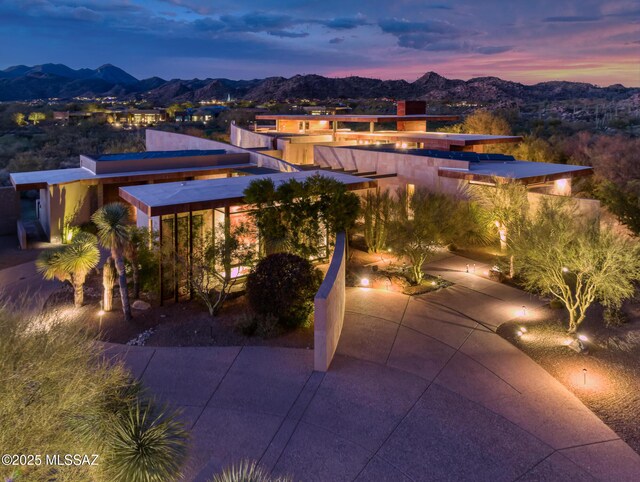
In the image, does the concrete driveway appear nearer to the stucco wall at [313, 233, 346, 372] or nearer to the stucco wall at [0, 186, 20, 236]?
the stucco wall at [313, 233, 346, 372]

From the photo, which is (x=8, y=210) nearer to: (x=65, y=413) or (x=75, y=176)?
(x=75, y=176)

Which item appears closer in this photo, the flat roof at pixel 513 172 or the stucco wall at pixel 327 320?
the stucco wall at pixel 327 320

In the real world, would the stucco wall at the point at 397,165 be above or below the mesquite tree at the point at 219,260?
above

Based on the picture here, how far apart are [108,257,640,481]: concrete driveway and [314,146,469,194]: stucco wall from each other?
11845 millimetres

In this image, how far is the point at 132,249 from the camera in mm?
13797

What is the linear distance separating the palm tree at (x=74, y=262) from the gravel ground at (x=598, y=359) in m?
11.3

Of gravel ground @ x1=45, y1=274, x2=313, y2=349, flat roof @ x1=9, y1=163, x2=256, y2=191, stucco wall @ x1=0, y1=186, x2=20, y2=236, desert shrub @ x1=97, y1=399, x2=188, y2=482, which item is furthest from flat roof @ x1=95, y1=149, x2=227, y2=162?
desert shrub @ x1=97, y1=399, x2=188, y2=482

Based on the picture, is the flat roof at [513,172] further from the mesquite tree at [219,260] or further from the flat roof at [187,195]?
the mesquite tree at [219,260]

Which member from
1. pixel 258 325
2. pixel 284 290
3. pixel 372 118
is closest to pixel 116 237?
pixel 258 325

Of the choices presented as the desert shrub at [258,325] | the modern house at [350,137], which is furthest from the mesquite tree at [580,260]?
the modern house at [350,137]

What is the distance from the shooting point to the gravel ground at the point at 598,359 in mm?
8914

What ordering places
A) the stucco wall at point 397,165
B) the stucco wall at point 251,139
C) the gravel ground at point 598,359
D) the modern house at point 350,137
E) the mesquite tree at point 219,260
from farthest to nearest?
1. the stucco wall at point 251,139
2. the modern house at point 350,137
3. the stucco wall at point 397,165
4. the mesquite tree at point 219,260
5. the gravel ground at point 598,359

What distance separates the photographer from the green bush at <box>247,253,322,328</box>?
40.0 feet

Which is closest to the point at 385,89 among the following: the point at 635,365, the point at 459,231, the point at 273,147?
the point at 273,147
